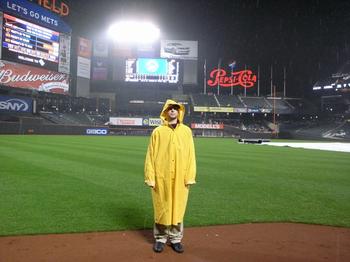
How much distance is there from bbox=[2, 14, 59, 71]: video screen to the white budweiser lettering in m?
1.03

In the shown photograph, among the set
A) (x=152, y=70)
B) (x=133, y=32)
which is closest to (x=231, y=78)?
(x=152, y=70)

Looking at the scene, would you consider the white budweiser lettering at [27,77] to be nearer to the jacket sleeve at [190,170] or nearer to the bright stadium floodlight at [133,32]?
the bright stadium floodlight at [133,32]

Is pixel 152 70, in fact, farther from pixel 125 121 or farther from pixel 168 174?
pixel 168 174

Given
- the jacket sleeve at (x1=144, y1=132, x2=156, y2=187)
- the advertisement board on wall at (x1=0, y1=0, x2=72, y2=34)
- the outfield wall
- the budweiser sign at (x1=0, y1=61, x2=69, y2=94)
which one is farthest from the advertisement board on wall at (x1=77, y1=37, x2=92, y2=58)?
the jacket sleeve at (x1=144, y1=132, x2=156, y2=187)

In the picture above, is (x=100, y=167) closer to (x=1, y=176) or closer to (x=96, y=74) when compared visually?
(x=1, y=176)

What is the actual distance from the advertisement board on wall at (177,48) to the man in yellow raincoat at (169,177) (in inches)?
2468

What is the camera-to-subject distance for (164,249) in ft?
17.6

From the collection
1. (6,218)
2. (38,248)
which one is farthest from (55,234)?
(6,218)

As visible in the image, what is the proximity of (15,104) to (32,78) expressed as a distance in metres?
3.56

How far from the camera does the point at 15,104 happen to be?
46094 millimetres

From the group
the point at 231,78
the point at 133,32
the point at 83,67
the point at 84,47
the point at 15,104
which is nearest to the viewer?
the point at 15,104

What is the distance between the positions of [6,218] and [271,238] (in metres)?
4.27

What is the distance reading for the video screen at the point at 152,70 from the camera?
64062mm

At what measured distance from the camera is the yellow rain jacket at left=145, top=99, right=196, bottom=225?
205 inches
